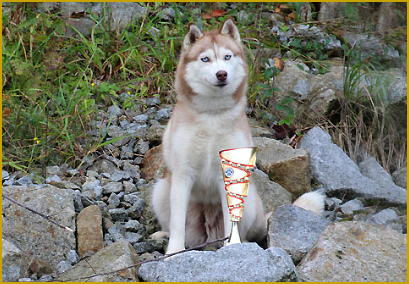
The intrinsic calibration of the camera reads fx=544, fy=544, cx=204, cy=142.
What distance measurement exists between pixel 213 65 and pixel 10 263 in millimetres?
1806

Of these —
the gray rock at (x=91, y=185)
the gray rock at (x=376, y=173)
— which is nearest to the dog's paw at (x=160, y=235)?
the gray rock at (x=91, y=185)

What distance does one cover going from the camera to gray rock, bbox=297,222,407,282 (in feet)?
10.6

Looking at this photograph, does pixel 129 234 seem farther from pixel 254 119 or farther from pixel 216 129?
pixel 254 119

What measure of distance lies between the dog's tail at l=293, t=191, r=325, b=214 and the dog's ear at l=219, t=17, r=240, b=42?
148cm

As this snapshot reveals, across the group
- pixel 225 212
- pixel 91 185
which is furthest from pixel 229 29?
pixel 91 185

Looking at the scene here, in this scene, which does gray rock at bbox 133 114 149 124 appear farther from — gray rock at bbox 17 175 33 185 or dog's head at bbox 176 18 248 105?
dog's head at bbox 176 18 248 105

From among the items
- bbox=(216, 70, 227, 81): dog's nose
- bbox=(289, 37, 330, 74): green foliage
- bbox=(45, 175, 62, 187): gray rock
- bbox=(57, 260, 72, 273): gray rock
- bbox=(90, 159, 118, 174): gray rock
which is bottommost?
bbox=(57, 260, 72, 273): gray rock

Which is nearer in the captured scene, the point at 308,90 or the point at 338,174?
the point at 338,174

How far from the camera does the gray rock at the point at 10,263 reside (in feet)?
11.0

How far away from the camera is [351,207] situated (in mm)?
4754

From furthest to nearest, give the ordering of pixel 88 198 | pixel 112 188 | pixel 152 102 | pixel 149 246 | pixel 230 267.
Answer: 1. pixel 152 102
2. pixel 112 188
3. pixel 88 198
4. pixel 149 246
5. pixel 230 267

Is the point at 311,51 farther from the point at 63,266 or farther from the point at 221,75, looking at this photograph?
the point at 63,266

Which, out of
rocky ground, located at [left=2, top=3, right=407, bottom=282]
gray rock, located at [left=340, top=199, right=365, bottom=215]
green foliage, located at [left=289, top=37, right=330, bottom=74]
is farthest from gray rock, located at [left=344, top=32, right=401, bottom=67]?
gray rock, located at [left=340, top=199, right=365, bottom=215]

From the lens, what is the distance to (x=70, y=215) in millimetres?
4004
